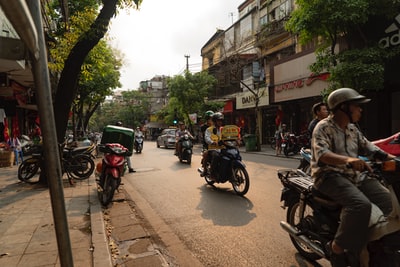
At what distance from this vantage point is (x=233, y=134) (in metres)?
7.04

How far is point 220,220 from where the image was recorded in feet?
16.7

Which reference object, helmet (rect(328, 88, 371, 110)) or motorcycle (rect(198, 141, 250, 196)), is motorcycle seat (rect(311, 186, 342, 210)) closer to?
helmet (rect(328, 88, 371, 110))

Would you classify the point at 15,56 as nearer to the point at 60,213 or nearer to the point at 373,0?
the point at 60,213

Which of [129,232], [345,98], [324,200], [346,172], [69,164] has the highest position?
[345,98]

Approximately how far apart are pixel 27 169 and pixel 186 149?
6.00 meters

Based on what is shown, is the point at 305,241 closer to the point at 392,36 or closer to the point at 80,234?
the point at 80,234

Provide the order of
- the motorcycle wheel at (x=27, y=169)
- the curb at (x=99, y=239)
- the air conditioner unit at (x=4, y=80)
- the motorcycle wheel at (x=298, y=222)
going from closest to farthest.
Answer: the motorcycle wheel at (x=298, y=222) → the curb at (x=99, y=239) → the motorcycle wheel at (x=27, y=169) → the air conditioner unit at (x=4, y=80)

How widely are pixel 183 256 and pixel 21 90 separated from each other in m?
13.3

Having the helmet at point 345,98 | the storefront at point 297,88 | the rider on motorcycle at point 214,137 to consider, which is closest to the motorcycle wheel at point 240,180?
the rider on motorcycle at point 214,137

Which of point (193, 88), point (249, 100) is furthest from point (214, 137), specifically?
point (193, 88)

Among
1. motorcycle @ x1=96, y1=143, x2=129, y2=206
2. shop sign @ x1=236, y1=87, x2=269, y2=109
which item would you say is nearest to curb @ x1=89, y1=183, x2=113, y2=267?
motorcycle @ x1=96, y1=143, x2=129, y2=206

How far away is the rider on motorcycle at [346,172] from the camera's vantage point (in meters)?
2.53

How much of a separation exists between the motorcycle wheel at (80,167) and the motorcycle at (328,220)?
6932mm

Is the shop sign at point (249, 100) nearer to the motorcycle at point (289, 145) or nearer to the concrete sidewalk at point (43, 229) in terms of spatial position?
the motorcycle at point (289, 145)
